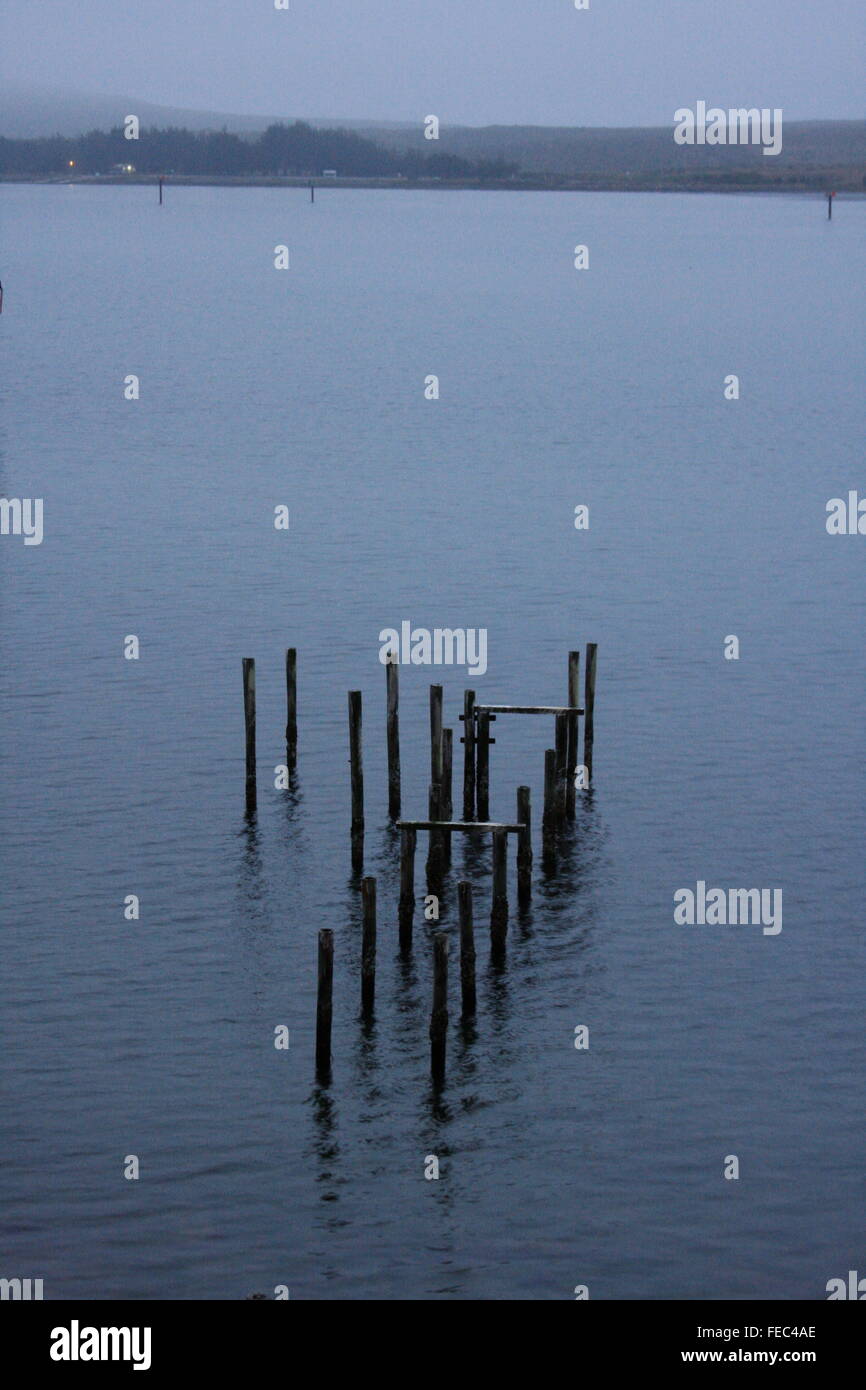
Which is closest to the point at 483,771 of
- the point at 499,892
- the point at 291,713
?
the point at 291,713

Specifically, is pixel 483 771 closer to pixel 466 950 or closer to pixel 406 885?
pixel 406 885

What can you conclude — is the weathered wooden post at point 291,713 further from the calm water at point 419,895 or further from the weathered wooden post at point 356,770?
the weathered wooden post at point 356,770

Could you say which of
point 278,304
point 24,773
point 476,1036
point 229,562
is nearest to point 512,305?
point 278,304

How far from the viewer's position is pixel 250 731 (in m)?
39.9

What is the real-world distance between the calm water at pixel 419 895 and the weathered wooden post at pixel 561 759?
2.95ft

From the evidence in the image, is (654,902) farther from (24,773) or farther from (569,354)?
(569,354)

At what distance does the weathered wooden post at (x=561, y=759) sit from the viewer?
3800 centimetres

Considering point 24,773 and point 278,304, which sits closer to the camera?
point 24,773

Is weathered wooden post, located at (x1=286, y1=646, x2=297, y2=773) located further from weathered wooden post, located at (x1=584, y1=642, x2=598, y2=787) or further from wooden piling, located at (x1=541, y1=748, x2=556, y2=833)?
Answer: wooden piling, located at (x1=541, y1=748, x2=556, y2=833)

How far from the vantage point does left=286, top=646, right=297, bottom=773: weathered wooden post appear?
41094mm

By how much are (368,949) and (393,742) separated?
8.72 m

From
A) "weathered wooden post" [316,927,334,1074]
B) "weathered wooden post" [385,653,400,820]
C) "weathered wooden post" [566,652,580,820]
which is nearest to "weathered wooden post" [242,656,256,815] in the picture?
"weathered wooden post" [385,653,400,820]

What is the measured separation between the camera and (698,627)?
2240 inches
